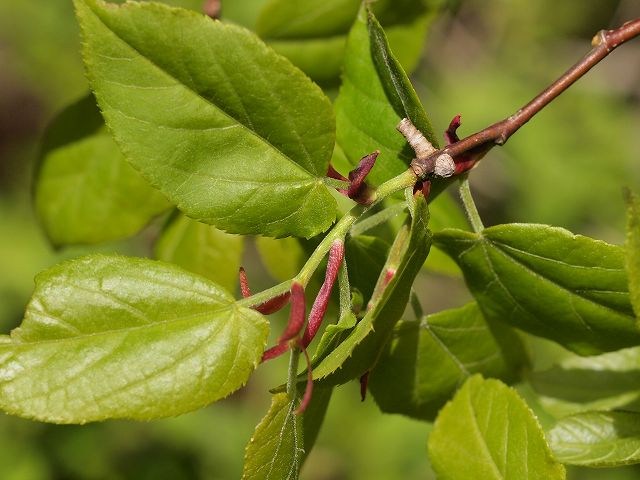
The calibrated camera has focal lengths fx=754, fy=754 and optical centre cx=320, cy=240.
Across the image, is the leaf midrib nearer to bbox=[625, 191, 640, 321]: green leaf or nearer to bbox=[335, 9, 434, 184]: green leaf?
bbox=[335, 9, 434, 184]: green leaf

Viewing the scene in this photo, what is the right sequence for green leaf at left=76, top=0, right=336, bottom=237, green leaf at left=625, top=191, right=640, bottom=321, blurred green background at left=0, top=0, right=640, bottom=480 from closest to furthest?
1. green leaf at left=625, top=191, right=640, bottom=321
2. green leaf at left=76, top=0, right=336, bottom=237
3. blurred green background at left=0, top=0, right=640, bottom=480

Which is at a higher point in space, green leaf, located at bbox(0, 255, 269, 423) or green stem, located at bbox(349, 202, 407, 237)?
green stem, located at bbox(349, 202, 407, 237)

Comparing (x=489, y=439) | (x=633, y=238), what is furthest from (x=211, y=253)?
(x=633, y=238)

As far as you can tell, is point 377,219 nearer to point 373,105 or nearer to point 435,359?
point 373,105

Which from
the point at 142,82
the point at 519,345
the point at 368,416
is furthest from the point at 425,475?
the point at 142,82

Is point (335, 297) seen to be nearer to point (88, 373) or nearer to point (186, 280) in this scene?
point (186, 280)

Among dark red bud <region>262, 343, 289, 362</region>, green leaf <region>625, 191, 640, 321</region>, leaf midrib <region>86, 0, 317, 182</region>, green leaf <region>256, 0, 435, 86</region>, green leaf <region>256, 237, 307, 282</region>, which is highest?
green leaf <region>256, 0, 435, 86</region>

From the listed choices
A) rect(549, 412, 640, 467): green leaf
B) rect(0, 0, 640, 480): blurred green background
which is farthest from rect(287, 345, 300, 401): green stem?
rect(0, 0, 640, 480): blurred green background
